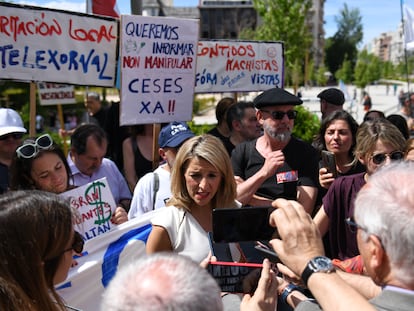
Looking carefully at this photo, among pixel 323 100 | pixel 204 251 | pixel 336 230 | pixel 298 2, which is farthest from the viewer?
pixel 298 2

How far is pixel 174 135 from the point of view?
349cm

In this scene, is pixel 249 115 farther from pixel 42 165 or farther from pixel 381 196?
pixel 381 196

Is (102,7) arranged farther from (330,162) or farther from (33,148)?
(330,162)

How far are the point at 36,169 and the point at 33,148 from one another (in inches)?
5.2

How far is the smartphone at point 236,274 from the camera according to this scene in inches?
73.3

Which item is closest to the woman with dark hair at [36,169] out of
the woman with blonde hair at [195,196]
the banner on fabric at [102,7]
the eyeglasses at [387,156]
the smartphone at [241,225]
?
the woman with blonde hair at [195,196]

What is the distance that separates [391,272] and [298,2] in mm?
29033

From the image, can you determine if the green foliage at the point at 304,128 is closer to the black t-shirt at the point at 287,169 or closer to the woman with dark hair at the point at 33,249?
the black t-shirt at the point at 287,169

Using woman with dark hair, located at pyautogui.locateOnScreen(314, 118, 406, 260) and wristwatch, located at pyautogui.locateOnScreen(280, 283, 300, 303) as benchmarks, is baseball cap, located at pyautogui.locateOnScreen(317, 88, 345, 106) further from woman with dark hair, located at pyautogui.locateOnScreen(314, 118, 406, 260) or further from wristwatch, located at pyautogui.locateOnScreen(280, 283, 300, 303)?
wristwatch, located at pyautogui.locateOnScreen(280, 283, 300, 303)

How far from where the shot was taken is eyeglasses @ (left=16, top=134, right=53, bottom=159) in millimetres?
2945

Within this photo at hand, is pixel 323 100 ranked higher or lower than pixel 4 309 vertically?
higher

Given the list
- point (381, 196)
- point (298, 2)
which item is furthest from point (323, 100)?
point (298, 2)

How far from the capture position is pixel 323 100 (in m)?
5.57

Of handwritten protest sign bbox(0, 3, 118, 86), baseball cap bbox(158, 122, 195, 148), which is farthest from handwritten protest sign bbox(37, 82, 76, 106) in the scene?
baseball cap bbox(158, 122, 195, 148)
